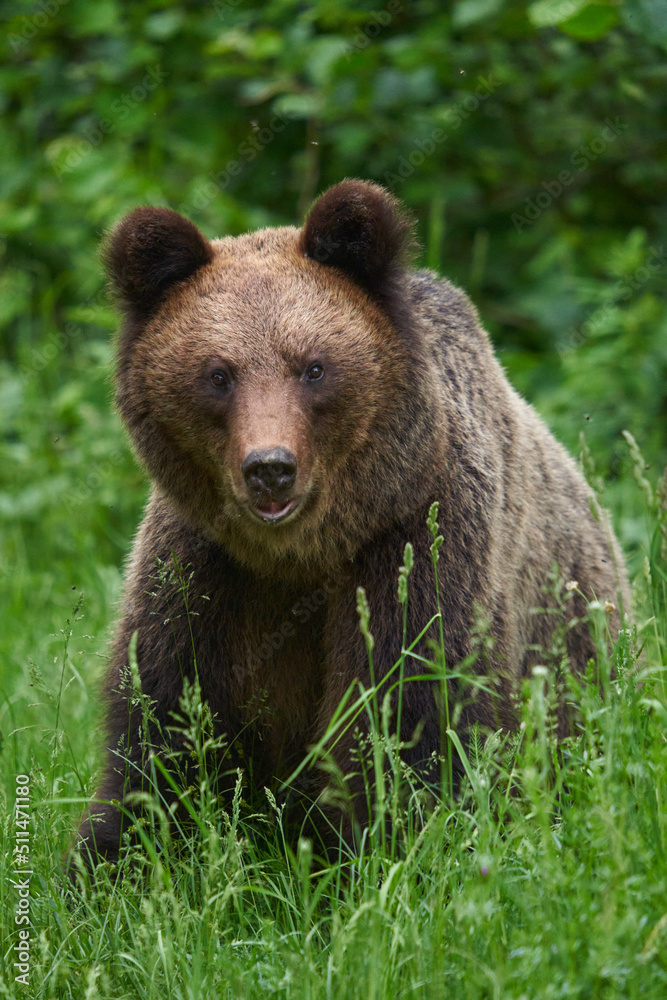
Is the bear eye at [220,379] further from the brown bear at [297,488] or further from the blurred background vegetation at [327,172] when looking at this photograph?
the blurred background vegetation at [327,172]

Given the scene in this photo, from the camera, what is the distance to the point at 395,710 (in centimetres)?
327

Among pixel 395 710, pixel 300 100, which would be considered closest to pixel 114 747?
pixel 395 710

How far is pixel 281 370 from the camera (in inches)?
128

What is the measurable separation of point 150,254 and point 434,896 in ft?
6.57

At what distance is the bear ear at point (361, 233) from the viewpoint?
333 centimetres

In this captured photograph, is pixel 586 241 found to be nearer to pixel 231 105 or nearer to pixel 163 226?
pixel 231 105

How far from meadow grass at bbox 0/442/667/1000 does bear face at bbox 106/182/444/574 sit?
0.51 m

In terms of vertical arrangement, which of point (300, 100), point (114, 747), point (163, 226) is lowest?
point (114, 747)

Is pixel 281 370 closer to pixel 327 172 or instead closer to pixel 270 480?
pixel 270 480

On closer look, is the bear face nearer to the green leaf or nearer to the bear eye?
the bear eye

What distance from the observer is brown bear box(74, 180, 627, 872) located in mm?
3295

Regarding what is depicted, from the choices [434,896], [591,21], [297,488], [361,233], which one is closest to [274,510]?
[297,488]

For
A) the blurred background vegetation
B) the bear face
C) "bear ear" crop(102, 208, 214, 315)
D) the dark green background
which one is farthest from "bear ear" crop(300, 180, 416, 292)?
the blurred background vegetation

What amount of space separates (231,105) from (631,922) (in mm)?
6245
